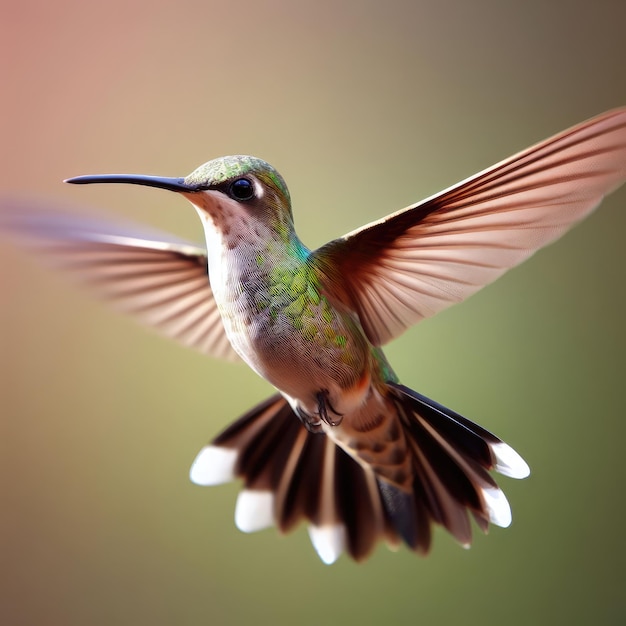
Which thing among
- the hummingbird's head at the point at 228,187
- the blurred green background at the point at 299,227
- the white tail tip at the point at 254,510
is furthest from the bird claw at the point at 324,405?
the blurred green background at the point at 299,227

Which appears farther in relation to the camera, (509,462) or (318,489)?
(318,489)

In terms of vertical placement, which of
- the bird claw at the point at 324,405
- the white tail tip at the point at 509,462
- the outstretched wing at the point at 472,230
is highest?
the outstretched wing at the point at 472,230

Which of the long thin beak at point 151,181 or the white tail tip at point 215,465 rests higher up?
the long thin beak at point 151,181

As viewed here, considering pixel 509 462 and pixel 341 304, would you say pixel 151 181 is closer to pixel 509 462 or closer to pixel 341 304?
pixel 341 304

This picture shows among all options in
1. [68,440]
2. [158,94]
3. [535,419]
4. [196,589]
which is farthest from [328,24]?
[196,589]

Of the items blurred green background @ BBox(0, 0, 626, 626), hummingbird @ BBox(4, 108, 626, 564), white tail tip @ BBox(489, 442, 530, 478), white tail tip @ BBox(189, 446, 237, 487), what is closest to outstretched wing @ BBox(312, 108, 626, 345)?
hummingbird @ BBox(4, 108, 626, 564)

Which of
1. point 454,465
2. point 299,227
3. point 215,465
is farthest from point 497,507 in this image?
point 299,227

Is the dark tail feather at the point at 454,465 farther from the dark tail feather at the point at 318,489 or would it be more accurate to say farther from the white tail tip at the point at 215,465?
the white tail tip at the point at 215,465
